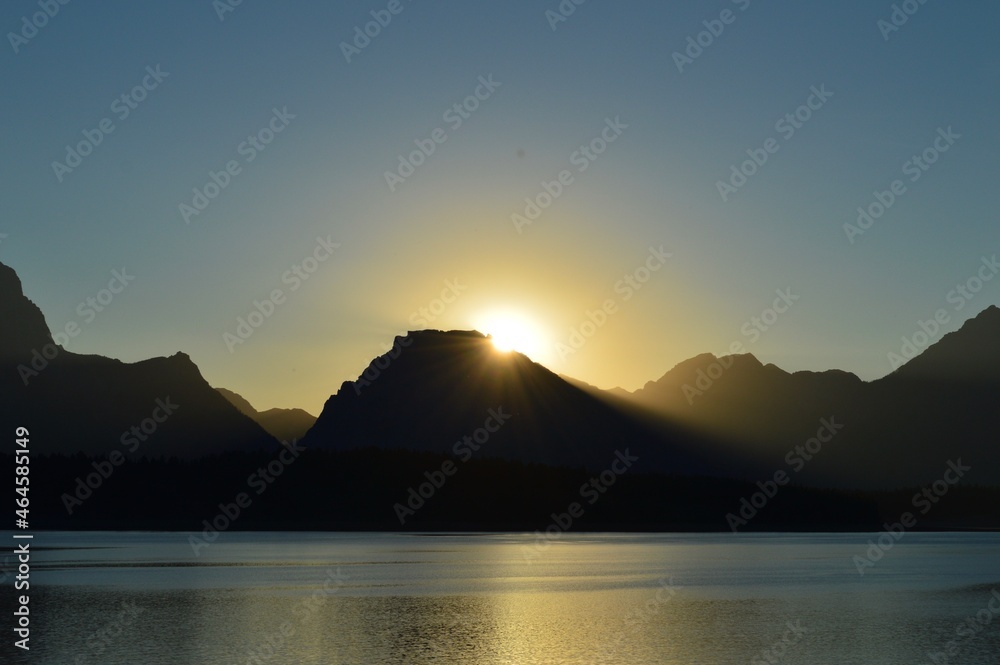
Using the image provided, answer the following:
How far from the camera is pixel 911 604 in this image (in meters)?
71.9

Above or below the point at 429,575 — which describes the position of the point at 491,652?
below

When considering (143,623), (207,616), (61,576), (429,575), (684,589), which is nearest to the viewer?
(143,623)

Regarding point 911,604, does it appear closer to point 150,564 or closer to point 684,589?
point 684,589

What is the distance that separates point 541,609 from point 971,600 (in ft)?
106

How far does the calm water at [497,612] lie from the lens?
1876 inches

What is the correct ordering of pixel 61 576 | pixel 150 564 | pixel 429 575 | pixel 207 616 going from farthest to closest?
pixel 150 564, pixel 429 575, pixel 61 576, pixel 207 616

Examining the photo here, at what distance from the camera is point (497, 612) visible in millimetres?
65938

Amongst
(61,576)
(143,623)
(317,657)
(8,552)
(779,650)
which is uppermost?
(8,552)

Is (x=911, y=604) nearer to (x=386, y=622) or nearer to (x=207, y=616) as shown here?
(x=386, y=622)

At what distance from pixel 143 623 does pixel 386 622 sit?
13.2m

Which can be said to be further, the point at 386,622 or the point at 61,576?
the point at 61,576

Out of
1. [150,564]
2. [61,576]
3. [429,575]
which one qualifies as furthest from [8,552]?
[429,575]

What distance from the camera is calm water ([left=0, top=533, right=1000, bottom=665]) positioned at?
47.7 m

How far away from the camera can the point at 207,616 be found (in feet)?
198
